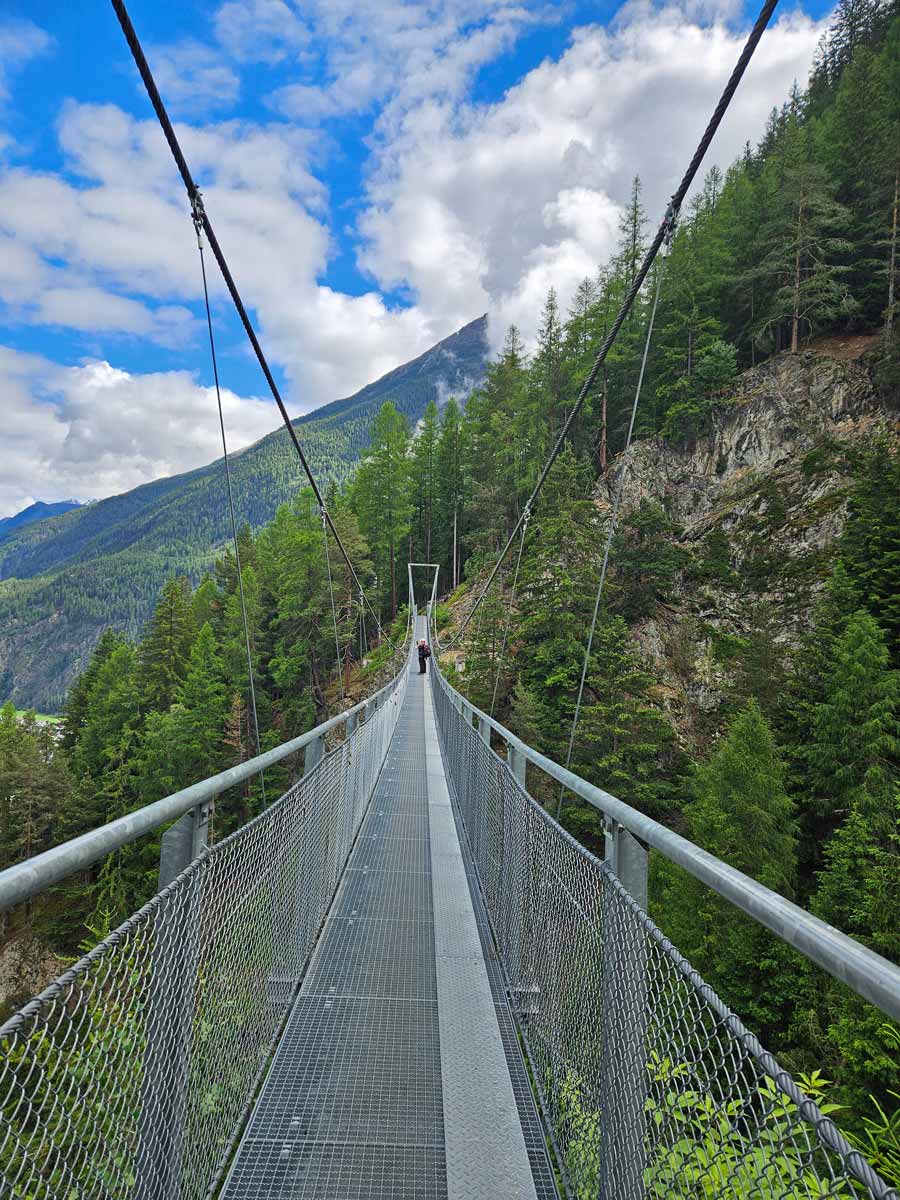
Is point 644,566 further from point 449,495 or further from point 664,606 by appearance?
point 449,495

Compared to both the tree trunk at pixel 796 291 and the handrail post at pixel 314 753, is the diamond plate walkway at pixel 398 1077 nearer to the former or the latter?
the handrail post at pixel 314 753

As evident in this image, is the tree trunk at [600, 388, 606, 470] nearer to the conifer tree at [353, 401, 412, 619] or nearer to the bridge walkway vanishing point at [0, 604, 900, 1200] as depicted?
the conifer tree at [353, 401, 412, 619]

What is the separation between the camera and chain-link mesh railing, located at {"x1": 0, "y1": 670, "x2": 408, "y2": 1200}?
3.03ft

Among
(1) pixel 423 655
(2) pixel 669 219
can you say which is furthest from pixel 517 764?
(1) pixel 423 655

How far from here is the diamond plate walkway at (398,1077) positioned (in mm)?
1675

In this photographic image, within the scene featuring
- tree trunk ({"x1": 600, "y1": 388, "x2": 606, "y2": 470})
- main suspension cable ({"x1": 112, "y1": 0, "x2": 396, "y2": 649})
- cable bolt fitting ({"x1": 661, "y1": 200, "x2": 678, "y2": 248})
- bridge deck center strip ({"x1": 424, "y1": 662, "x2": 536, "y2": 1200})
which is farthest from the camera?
tree trunk ({"x1": 600, "y1": 388, "x2": 606, "y2": 470})

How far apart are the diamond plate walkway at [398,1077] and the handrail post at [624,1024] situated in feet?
1.71

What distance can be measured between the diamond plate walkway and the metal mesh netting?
5.9 inches

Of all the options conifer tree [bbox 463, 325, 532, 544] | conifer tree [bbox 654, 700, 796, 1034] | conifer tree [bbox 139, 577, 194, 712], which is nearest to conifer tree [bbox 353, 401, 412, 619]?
conifer tree [bbox 463, 325, 532, 544]

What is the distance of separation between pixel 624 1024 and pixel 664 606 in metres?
22.9

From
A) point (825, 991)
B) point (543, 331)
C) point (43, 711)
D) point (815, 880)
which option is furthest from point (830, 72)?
point (43, 711)

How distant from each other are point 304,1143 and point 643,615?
2221cm

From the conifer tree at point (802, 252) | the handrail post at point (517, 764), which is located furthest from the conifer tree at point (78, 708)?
the conifer tree at point (802, 252)

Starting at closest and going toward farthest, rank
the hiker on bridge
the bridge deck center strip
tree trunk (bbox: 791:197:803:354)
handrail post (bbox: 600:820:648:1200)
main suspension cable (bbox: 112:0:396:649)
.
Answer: handrail post (bbox: 600:820:648:1200) → the bridge deck center strip → main suspension cable (bbox: 112:0:396:649) → the hiker on bridge → tree trunk (bbox: 791:197:803:354)
